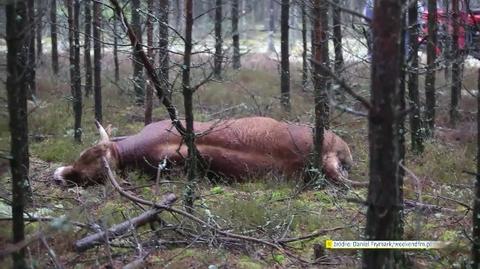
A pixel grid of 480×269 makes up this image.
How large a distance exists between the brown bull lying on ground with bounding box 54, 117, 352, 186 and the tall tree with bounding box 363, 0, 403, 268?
14.4 ft

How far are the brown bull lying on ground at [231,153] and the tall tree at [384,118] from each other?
4375mm

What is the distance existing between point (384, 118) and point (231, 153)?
4952 millimetres

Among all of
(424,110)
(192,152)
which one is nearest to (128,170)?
(192,152)

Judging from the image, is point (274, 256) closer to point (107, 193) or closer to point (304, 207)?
point (304, 207)

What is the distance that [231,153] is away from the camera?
8.13 meters

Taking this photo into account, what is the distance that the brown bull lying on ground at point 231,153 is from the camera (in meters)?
8.06

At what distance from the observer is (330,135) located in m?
8.53

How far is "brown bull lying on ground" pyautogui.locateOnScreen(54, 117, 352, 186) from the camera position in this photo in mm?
8062

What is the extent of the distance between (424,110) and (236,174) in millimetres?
3748

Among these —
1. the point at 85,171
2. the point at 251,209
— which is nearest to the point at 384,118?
the point at 251,209

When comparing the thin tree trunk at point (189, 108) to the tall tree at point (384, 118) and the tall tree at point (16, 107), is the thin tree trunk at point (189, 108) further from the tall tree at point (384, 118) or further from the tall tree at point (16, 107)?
the tall tree at point (384, 118)

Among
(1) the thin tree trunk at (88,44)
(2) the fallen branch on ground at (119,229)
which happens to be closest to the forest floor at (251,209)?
(2) the fallen branch on ground at (119,229)

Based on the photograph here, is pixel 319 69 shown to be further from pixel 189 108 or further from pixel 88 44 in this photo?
pixel 88 44

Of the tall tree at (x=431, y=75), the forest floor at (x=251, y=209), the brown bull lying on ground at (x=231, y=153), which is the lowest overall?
the forest floor at (x=251, y=209)
